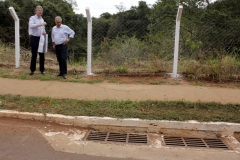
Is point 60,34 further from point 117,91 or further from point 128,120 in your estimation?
point 128,120

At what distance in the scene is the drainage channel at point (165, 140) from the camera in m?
3.79

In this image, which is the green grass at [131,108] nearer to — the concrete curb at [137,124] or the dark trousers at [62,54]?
the concrete curb at [137,124]

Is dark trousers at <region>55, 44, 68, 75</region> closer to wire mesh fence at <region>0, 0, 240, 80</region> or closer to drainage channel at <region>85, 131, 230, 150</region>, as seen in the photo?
wire mesh fence at <region>0, 0, 240, 80</region>

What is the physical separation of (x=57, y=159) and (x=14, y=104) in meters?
2.04

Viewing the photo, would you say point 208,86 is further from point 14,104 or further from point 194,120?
point 14,104

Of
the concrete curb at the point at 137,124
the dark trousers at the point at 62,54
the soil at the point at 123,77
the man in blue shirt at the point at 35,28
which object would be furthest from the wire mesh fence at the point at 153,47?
the concrete curb at the point at 137,124

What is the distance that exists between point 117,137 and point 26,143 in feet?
4.22

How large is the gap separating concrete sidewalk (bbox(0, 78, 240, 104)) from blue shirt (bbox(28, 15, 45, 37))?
1.37 meters

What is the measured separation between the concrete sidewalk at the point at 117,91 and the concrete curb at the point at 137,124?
1084 mm

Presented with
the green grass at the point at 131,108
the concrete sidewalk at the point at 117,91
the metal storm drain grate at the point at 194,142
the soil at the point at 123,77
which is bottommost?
the metal storm drain grate at the point at 194,142

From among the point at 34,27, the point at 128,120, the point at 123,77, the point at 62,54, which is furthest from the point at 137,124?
the point at 34,27

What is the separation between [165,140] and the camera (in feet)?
12.9

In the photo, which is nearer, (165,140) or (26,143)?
(26,143)

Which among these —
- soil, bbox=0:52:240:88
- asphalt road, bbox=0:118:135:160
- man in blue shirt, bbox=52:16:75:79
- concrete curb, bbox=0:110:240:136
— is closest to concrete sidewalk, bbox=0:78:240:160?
concrete curb, bbox=0:110:240:136
